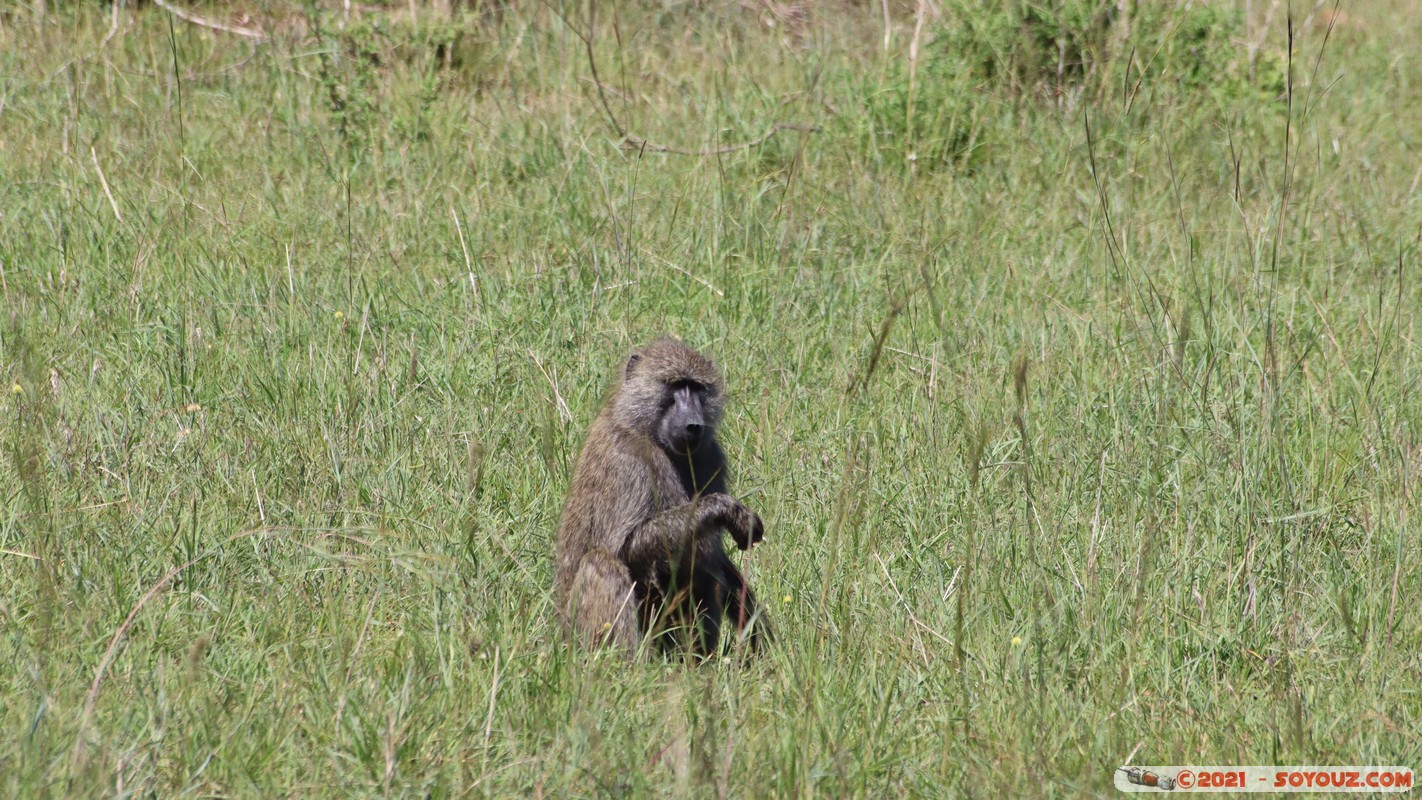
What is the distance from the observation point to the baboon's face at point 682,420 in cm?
365

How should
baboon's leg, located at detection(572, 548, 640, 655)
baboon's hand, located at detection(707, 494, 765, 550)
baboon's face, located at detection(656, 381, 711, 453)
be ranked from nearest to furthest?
1. baboon's hand, located at detection(707, 494, 765, 550)
2. baboon's leg, located at detection(572, 548, 640, 655)
3. baboon's face, located at detection(656, 381, 711, 453)

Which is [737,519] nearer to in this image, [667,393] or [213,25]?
[667,393]

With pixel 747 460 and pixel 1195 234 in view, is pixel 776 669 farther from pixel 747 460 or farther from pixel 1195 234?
pixel 1195 234

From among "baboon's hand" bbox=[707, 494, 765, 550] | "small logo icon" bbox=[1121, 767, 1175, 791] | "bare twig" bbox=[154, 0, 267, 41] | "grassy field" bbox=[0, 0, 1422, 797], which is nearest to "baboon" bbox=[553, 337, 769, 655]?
"baboon's hand" bbox=[707, 494, 765, 550]

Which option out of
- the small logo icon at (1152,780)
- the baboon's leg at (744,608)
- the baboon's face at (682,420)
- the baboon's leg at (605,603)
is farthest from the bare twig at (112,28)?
the small logo icon at (1152,780)

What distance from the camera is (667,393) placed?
3793 mm

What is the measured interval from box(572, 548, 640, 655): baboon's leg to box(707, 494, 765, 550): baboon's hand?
0.99 feet

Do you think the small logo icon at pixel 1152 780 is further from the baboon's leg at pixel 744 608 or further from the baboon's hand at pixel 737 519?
the baboon's hand at pixel 737 519

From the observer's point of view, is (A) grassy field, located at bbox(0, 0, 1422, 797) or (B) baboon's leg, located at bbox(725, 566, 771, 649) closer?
(A) grassy field, located at bbox(0, 0, 1422, 797)

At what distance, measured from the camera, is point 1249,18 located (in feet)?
23.4

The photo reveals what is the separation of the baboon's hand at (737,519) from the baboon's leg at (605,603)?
30 cm

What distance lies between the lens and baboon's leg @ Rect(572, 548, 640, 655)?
11.3 ft

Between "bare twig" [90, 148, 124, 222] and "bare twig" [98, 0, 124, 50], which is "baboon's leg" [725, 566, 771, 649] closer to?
"bare twig" [90, 148, 124, 222]

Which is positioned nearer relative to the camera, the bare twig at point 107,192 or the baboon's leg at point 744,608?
the baboon's leg at point 744,608
